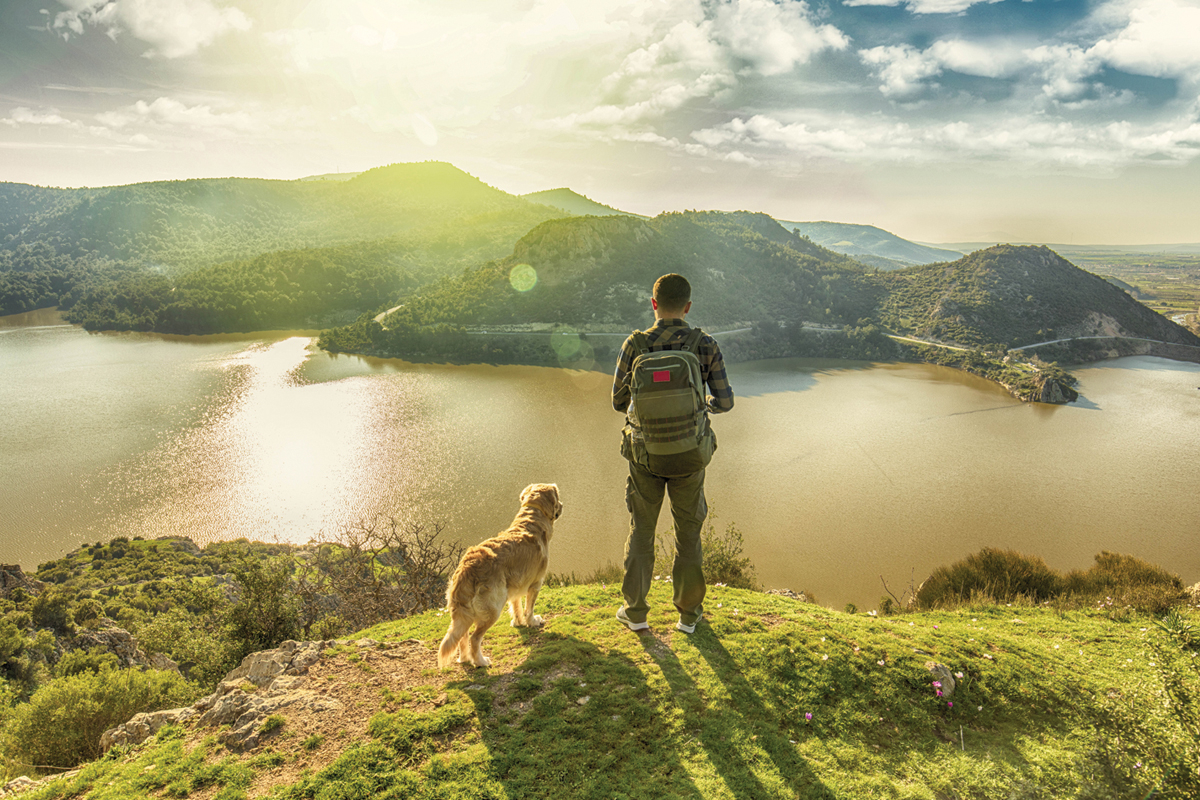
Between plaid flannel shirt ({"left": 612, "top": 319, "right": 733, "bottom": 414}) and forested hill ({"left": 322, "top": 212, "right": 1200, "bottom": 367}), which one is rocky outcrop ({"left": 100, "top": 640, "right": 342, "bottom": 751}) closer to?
plaid flannel shirt ({"left": 612, "top": 319, "right": 733, "bottom": 414})

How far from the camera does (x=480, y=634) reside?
168 inches

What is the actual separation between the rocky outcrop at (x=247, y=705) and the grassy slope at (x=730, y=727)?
191 millimetres

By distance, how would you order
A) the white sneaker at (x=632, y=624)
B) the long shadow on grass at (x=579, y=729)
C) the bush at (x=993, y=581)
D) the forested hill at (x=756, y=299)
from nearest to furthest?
the long shadow on grass at (x=579, y=729)
the white sneaker at (x=632, y=624)
the bush at (x=993, y=581)
the forested hill at (x=756, y=299)

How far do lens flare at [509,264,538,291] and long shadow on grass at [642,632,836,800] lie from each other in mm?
59736

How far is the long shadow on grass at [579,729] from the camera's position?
3.14 m

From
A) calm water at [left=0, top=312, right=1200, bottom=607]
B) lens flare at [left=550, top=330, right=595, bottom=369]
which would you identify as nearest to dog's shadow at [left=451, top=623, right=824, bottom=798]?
calm water at [left=0, top=312, right=1200, bottom=607]

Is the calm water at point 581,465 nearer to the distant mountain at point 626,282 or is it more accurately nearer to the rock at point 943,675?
the rock at point 943,675

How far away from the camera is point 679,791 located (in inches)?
122

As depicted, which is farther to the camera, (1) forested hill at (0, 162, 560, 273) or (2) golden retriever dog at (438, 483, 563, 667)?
(1) forested hill at (0, 162, 560, 273)

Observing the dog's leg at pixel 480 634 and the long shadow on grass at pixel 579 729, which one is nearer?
the long shadow on grass at pixel 579 729

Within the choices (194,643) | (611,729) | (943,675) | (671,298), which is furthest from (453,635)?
(194,643)

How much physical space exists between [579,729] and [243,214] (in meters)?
171

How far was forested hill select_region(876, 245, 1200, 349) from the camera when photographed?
5612cm

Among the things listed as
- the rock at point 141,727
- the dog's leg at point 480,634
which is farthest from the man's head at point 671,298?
the rock at point 141,727
